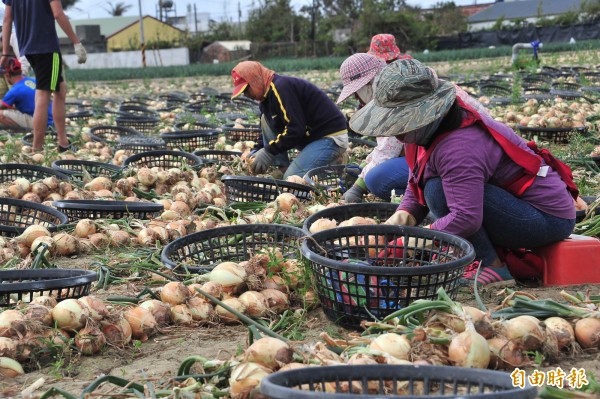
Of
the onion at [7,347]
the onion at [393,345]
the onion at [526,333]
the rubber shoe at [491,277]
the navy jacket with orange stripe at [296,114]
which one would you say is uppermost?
the navy jacket with orange stripe at [296,114]

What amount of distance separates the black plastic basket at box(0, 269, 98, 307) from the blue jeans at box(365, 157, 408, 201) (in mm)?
1858

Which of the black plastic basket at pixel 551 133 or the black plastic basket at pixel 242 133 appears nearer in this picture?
the black plastic basket at pixel 551 133

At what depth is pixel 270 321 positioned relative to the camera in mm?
2322

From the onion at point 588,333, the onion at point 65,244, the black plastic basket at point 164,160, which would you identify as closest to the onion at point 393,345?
the onion at point 588,333

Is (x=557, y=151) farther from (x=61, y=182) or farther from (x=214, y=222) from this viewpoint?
(x=61, y=182)

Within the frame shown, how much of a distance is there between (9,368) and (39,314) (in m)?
0.19

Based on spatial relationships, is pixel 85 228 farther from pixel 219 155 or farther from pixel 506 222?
pixel 219 155

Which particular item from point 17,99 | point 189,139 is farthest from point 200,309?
point 17,99

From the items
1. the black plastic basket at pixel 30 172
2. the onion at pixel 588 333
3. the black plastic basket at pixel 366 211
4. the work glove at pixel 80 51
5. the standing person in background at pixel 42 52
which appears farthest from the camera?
the work glove at pixel 80 51

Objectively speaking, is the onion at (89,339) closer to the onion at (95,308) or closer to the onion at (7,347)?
the onion at (95,308)

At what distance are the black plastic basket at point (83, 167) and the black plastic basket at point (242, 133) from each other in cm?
185

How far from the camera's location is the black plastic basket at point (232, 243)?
113 inches

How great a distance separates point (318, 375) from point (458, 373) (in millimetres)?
285

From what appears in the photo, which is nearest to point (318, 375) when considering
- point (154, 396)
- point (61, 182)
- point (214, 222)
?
point (154, 396)
